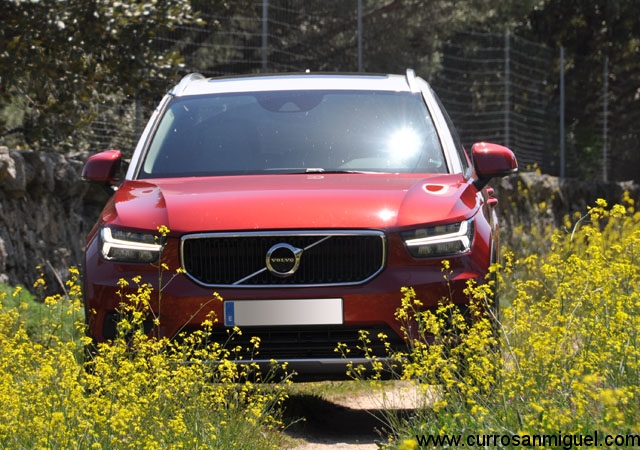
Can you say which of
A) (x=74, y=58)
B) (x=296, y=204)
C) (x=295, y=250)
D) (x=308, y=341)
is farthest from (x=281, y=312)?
(x=74, y=58)

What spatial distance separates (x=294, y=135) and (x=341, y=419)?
1.58m

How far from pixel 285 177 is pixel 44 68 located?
20.8 feet

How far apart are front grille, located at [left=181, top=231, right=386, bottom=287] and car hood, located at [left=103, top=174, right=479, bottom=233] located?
0.16 ft

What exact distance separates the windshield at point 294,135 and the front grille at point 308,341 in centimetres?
119

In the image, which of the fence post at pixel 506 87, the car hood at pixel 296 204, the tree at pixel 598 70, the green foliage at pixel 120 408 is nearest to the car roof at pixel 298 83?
the car hood at pixel 296 204

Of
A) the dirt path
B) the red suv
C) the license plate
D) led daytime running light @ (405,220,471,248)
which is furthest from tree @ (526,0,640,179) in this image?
the license plate

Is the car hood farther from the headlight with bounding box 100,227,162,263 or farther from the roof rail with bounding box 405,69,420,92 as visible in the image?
the roof rail with bounding box 405,69,420,92

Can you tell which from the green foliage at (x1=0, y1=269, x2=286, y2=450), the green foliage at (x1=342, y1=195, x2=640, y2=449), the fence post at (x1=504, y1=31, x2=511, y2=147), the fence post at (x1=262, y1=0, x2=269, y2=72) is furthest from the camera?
the fence post at (x1=504, y1=31, x2=511, y2=147)

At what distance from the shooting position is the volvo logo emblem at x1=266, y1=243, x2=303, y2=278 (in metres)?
5.89

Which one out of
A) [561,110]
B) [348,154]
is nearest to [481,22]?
[561,110]

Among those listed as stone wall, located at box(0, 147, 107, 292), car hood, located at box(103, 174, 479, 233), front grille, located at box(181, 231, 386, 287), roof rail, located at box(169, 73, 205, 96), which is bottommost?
stone wall, located at box(0, 147, 107, 292)

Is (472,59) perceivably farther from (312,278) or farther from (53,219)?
(312,278)

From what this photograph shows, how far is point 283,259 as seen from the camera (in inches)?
233

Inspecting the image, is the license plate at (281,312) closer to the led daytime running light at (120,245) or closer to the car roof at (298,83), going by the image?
the led daytime running light at (120,245)
